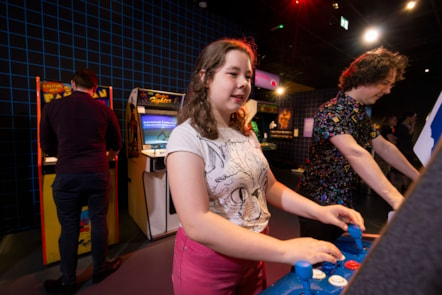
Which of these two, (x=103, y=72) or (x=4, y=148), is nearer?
(x=4, y=148)

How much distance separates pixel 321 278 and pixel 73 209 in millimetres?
1796

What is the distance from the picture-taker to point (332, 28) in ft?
13.8

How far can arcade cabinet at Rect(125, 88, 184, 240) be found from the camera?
2.62 metres

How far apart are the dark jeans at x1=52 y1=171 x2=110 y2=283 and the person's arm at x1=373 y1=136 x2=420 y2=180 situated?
6.75 ft

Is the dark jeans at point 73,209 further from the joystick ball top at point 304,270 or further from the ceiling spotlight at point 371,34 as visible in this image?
the ceiling spotlight at point 371,34

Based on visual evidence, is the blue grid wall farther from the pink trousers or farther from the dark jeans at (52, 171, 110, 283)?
the pink trousers

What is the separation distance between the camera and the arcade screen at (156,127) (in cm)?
272

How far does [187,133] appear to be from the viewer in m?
0.79

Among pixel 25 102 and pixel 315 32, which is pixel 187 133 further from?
pixel 315 32

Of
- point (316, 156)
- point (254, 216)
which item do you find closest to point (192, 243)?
point (254, 216)

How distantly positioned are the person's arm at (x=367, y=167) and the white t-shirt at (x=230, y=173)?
23.5 inches

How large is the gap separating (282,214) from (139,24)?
3.41 meters

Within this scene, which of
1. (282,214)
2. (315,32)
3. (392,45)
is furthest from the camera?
(392,45)

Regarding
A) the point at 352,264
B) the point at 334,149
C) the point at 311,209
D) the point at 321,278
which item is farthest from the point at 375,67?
the point at 321,278
